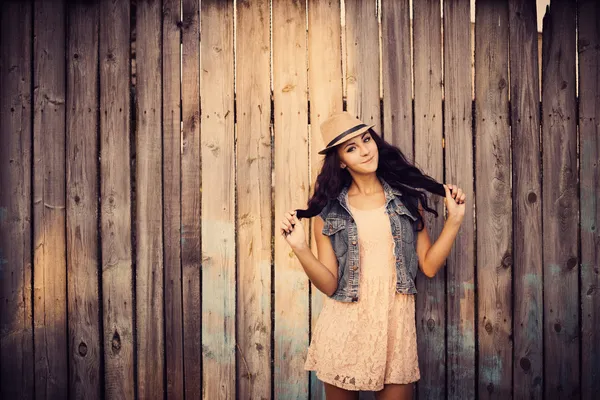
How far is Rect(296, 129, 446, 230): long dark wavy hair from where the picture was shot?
264cm

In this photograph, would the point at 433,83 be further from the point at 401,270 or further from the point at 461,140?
the point at 401,270

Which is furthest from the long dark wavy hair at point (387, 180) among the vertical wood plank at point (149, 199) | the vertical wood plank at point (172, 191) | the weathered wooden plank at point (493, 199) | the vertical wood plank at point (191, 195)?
the vertical wood plank at point (149, 199)

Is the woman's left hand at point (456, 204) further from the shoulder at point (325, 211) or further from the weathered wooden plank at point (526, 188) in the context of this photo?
the weathered wooden plank at point (526, 188)

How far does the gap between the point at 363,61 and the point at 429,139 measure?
66cm

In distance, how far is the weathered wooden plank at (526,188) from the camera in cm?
309

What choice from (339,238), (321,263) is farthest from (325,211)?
(321,263)

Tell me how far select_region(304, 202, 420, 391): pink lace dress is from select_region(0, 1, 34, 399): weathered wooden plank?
2.04 meters

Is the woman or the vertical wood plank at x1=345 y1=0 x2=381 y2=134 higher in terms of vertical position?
the vertical wood plank at x1=345 y1=0 x2=381 y2=134

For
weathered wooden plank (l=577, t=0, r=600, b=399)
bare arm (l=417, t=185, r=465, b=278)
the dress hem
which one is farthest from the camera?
weathered wooden plank (l=577, t=0, r=600, b=399)

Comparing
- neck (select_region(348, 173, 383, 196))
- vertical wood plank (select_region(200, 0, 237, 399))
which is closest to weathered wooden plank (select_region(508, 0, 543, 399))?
neck (select_region(348, 173, 383, 196))

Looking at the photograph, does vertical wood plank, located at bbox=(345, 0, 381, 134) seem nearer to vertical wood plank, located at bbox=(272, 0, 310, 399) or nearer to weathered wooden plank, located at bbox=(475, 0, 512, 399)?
vertical wood plank, located at bbox=(272, 0, 310, 399)

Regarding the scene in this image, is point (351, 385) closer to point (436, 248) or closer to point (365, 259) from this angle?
point (365, 259)

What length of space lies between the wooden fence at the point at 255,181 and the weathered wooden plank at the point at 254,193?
13mm

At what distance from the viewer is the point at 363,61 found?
10.2ft
